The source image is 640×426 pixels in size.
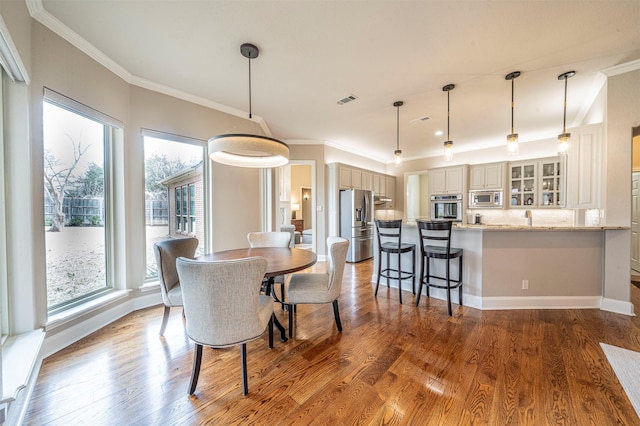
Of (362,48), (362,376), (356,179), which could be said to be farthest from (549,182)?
(362,376)

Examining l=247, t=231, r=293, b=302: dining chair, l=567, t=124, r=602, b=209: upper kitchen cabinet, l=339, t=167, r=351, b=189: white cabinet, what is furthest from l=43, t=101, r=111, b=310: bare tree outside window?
l=567, t=124, r=602, b=209: upper kitchen cabinet

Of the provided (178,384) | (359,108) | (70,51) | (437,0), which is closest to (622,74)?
(437,0)

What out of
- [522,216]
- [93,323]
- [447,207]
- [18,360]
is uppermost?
[447,207]

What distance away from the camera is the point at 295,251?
8.79 ft

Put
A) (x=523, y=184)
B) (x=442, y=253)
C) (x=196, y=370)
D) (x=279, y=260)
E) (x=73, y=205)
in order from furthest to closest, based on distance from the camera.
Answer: (x=523, y=184)
(x=442, y=253)
(x=73, y=205)
(x=279, y=260)
(x=196, y=370)

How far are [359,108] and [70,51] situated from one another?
323cm

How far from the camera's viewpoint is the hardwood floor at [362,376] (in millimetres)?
1425

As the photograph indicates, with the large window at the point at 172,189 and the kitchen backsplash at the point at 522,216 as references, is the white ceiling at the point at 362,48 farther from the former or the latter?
the kitchen backsplash at the point at 522,216

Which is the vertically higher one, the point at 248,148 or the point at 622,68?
the point at 622,68

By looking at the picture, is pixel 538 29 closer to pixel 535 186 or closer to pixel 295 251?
pixel 295 251

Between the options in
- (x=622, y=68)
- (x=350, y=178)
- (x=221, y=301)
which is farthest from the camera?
(x=350, y=178)

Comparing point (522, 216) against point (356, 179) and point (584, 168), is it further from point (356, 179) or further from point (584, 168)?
point (356, 179)

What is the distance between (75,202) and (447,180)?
261 inches

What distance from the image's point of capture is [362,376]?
5.74ft
